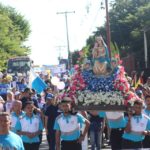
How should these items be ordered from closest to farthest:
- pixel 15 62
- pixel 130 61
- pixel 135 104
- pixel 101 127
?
pixel 135 104 < pixel 101 127 < pixel 15 62 < pixel 130 61

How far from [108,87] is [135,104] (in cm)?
130

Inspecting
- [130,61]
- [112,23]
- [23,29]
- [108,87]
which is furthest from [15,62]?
[108,87]

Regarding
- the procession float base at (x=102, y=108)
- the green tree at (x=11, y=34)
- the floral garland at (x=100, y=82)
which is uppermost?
the green tree at (x=11, y=34)

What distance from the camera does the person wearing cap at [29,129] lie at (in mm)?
9516

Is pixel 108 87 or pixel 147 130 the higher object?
pixel 108 87

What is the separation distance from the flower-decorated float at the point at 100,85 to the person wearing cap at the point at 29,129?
785 millimetres

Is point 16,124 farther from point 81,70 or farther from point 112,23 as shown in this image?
point 112,23

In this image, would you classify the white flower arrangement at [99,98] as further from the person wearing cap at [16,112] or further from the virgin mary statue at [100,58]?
the person wearing cap at [16,112]

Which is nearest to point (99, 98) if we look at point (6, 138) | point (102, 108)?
point (102, 108)

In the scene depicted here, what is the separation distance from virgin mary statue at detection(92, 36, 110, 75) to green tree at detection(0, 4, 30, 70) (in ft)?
152

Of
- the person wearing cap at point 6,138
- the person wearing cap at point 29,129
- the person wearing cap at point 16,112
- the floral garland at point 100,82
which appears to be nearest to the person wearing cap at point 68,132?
the person wearing cap at point 29,129

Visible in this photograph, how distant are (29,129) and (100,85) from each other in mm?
1578

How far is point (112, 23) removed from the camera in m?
64.1

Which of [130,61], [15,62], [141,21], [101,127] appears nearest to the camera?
→ [101,127]
